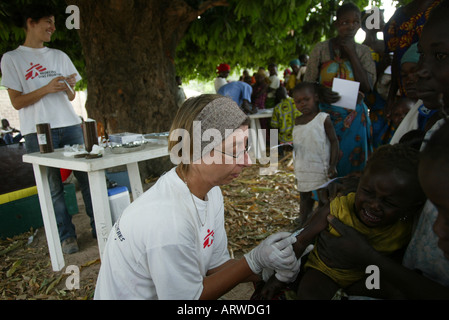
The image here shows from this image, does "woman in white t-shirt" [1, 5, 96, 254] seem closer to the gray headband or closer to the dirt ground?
the dirt ground

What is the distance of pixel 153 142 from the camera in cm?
271

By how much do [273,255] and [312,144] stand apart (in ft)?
6.30

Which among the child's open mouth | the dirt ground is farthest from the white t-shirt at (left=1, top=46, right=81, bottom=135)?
the child's open mouth

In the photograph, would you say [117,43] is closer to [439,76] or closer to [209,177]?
[209,177]

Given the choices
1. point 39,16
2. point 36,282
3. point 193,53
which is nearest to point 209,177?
point 36,282

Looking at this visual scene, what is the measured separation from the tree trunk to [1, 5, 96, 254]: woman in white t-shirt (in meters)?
1.73

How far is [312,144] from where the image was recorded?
296 centimetres

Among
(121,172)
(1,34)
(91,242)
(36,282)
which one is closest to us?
(36,282)

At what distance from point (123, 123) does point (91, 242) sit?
2.24 metres

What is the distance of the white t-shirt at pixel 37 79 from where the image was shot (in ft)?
8.55

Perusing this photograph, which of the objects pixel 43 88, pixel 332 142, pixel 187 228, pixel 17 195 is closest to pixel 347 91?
pixel 332 142

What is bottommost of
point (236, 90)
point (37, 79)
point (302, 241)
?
point (302, 241)

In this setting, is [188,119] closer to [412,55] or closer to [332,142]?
[412,55]

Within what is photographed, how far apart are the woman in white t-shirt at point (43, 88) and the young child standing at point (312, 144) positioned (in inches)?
91.3
